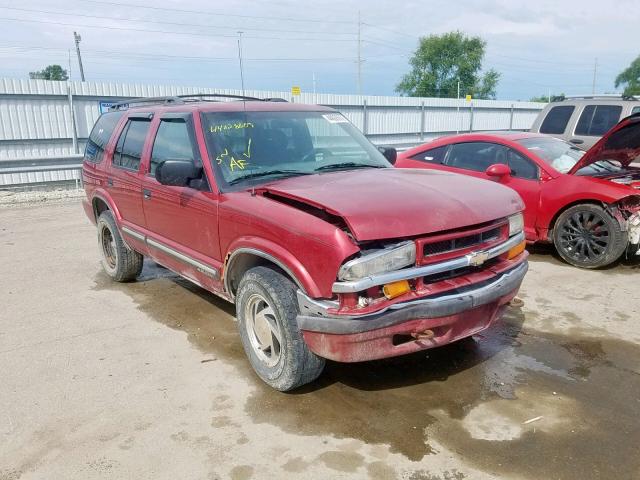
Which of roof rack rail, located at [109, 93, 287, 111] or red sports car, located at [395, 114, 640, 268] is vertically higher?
roof rack rail, located at [109, 93, 287, 111]

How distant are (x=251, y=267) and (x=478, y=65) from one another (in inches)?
2935

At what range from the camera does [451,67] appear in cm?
7106

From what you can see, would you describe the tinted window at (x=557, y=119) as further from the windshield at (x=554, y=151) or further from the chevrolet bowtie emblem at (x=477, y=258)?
the chevrolet bowtie emblem at (x=477, y=258)

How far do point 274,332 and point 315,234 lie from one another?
86 centimetres

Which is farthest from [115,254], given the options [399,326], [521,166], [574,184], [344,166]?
[574,184]

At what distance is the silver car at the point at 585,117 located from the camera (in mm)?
9531

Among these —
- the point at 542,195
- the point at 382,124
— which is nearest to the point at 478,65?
the point at 382,124

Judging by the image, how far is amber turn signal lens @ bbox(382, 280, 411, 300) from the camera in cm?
295

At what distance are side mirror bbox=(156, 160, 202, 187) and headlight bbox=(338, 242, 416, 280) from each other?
162 cm

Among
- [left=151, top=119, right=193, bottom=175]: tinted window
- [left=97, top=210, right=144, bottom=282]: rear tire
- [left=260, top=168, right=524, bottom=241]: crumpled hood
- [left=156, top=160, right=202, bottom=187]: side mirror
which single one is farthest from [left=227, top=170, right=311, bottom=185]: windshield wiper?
[left=97, top=210, right=144, bottom=282]: rear tire

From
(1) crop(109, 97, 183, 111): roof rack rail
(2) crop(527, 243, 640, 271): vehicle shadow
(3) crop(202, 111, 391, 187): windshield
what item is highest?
(1) crop(109, 97, 183, 111): roof rack rail

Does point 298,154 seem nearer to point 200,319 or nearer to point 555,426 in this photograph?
point 200,319

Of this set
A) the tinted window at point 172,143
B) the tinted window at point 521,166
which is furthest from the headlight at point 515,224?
the tinted window at point 521,166

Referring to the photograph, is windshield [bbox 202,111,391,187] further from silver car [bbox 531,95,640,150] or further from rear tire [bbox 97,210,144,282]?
silver car [bbox 531,95,640,150]
